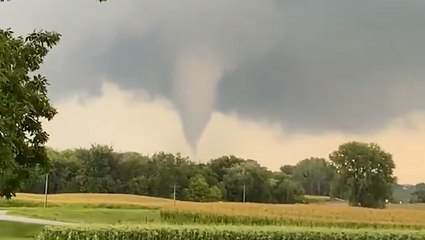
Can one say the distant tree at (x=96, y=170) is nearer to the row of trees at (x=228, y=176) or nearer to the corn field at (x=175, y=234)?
the row of trees at (x=228, y=176)

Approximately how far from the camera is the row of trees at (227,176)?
178ft

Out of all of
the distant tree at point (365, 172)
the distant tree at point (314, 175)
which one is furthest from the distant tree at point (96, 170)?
the distant tree at point (365, 172)

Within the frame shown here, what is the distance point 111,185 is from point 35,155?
204 feet

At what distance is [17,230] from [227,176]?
3875cm

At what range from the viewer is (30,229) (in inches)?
1089

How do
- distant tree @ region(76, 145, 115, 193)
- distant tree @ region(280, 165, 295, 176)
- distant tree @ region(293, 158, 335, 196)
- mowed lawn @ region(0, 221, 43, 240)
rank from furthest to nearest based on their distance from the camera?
distant tree @ region(76, 145, 115, 193) < distant tree @ region(280, 165, 295, 176) < distant tree @ region(293, 158, 335, 196) < mowed lawn @ region(0, 221, 43, 240)

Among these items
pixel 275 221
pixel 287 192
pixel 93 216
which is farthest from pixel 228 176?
pixel 275 221

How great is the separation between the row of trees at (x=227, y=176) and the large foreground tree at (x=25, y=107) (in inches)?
1733

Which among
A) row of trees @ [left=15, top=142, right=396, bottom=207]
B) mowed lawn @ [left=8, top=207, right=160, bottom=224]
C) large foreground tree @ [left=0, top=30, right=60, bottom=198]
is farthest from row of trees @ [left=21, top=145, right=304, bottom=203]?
large foreground tree @ [left=0, top=30, right=60, bottom=198]

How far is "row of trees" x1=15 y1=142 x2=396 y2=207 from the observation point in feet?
178

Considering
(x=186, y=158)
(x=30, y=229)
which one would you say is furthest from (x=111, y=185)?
(x=30, y=229)

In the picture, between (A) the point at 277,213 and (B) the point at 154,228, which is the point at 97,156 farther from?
(B) the point at 154,228

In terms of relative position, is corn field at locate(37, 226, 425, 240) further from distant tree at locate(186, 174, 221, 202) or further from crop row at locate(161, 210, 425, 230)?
distant tree at locate(186, 174, 221, 202)

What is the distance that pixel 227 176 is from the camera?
213ft
